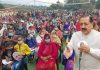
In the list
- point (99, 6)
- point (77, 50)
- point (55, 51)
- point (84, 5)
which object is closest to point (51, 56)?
point (55, 51)

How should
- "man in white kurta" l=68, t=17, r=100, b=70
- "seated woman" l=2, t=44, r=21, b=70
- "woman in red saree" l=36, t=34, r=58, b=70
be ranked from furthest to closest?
1. "seated woman" l=2, t=44, r=21, b=70
2. "woman in red saree" l=36, t=34, r=58, b=70
3. "man in white kurta" l=68, t=17, r=100, b=70

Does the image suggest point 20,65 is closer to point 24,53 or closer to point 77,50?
point 24,53

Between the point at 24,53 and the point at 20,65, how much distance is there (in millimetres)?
676

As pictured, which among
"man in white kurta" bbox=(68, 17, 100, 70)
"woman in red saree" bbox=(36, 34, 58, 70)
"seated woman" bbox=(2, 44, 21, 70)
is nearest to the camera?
"man in white kurta" bbox=(68, 17, 100, 70)

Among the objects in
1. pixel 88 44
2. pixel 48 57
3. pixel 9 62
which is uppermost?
pixel 88 44

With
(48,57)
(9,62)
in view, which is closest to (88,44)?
(48,57)

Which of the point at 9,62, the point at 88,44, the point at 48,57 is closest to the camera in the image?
the point at 88,44

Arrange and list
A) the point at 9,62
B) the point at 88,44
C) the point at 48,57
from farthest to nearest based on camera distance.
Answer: the point at 9,62
the point at 48,57
the point at 88,44

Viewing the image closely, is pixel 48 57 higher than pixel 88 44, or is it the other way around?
pixel 88 44

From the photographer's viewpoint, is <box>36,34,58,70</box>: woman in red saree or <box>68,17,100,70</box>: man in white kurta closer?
<box>68,17,100,70</box>: man in white kurta

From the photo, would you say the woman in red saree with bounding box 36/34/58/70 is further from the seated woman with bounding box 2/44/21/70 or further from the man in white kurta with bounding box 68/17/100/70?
the man in white kurta with bounding box 68/17/100/70

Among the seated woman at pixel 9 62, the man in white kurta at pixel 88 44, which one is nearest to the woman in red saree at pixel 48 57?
the seated woman at pixel 9 62

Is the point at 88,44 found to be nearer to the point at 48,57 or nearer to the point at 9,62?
the point at 48,57

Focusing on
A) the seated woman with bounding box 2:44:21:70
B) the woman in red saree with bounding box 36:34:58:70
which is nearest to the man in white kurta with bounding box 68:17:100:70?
the woman in red saree with bounding box 36:34:58:70
